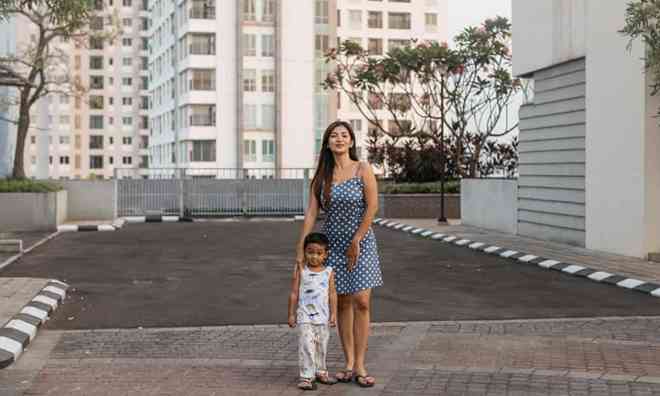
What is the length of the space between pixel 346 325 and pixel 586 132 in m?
13.3

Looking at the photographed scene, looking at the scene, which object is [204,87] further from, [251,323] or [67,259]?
[251,323]

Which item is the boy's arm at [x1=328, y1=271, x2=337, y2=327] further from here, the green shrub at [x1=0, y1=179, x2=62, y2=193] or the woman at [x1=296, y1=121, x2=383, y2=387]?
the green shrub at [x1=0, y1=179, x2=62, y2=193]

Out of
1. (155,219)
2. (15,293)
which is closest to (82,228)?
(155,219)

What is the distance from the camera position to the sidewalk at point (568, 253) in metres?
15.4

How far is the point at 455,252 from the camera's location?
64.4ft

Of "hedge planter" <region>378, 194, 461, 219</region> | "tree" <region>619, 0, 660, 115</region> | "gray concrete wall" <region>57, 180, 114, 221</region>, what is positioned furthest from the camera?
"hedge planter" <region>378, 194, 461, 219</region>

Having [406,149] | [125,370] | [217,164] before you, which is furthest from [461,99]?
[217,164]

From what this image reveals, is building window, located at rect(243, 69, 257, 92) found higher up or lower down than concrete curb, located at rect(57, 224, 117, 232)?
higher up

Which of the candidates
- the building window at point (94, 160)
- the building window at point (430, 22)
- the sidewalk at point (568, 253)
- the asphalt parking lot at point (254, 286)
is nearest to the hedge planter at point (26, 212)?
the asphalt parking lot at point (254, 286)

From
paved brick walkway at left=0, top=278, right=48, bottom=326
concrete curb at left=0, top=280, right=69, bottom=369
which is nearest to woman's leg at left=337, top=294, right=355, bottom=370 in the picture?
concrete curb at left=0, top=280, right=69, bottom=369

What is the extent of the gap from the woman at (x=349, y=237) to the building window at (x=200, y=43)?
6592 cm

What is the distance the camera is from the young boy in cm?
730

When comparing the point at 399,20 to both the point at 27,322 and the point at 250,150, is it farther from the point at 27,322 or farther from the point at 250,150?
the point at 27,322

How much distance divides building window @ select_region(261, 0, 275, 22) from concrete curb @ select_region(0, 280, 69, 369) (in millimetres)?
61768
